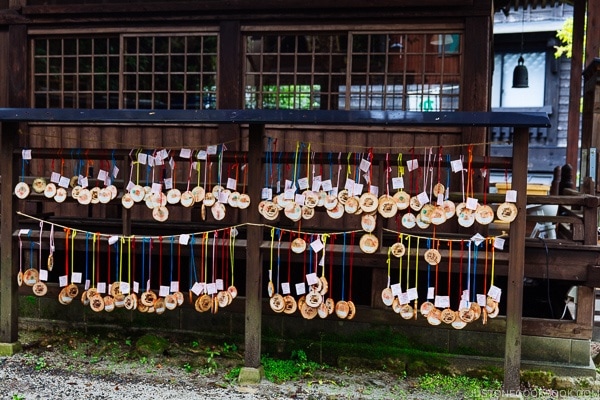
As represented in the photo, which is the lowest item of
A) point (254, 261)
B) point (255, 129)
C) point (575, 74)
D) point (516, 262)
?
point (254, 261)

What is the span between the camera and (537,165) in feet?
65.6

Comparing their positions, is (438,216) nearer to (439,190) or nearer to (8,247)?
(439,190)

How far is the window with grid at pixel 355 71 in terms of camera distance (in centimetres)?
841

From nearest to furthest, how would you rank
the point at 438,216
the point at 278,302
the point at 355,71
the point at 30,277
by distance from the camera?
the point at 438,216, the point at 278,302, the point at 30,277, the point at 355,71

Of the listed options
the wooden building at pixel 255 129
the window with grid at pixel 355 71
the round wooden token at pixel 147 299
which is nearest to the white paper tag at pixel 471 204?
the wooden building at pixel 255 129

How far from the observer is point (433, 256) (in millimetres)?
6816

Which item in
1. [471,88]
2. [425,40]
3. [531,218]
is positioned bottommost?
[531,218]

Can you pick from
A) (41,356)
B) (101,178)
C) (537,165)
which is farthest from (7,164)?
(537,165)

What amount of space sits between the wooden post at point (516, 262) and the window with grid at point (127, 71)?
464cm

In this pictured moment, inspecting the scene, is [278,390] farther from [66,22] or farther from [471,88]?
[66,22]

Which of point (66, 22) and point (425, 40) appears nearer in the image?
point (425, 40)

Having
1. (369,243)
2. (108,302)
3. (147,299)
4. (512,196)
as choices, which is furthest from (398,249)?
(108,302)

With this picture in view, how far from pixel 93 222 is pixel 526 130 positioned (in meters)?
6.32

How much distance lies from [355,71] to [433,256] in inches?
125
